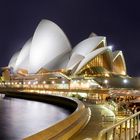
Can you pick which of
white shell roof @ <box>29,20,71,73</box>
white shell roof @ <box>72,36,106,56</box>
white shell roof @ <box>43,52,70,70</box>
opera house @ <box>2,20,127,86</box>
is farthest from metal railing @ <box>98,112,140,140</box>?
white shell roof @ <box>29,20,71,73</box>

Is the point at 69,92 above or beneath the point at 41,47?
beneath

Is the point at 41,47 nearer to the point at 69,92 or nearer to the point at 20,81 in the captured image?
the point at 20,81

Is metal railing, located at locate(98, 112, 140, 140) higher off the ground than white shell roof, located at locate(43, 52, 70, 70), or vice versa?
white shell roof, located at locate(43, 52, 70, 70)

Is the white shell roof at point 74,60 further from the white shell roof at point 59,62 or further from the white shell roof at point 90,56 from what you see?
the white shell roof at point 90,56

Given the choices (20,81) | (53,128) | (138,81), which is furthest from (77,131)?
(20,81)

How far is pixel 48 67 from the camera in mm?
54094

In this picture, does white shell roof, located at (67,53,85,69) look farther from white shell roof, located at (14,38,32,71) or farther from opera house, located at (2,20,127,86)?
white shell roof, located at (14,38,32,71)

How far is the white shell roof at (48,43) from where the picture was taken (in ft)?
175

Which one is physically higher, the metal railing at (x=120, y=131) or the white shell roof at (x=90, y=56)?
the white shell roof at (x=90, y=56)

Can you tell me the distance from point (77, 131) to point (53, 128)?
5.33ft

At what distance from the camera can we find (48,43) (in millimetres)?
53188

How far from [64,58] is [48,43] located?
12.9 ft

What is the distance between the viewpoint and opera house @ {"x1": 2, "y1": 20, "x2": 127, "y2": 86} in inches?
1933

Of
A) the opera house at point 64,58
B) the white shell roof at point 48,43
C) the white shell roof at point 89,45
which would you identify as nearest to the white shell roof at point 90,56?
the opera house at point 64,58
